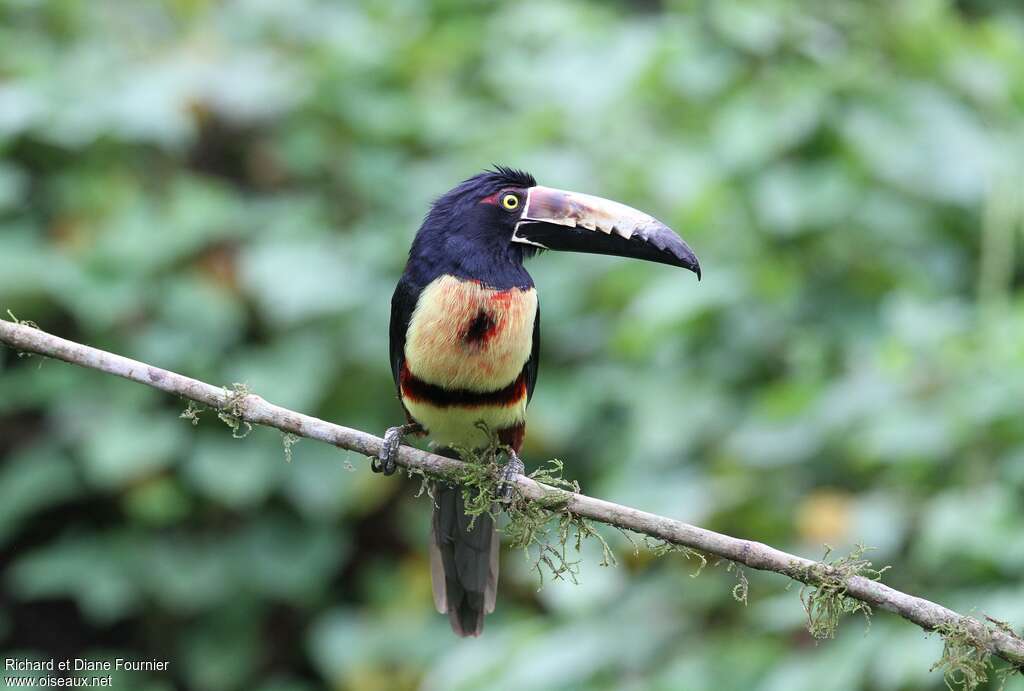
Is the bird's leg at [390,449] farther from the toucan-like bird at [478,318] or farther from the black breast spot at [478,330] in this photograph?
the black breast spot at [478,330]

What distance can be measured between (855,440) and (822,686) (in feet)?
3.46

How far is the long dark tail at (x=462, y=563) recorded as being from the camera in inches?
148

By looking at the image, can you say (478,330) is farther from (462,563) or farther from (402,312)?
(462,563)

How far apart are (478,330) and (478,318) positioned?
0.03 meters

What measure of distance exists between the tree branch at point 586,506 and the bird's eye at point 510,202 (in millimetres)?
789

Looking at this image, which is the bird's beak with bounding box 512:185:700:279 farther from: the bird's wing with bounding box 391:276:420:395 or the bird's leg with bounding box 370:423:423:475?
the bird's leg with bounding box 370:423:423:475

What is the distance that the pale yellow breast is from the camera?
3344 mm

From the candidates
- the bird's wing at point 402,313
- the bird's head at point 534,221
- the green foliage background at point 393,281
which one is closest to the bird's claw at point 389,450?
the bird's wing at point 402,313

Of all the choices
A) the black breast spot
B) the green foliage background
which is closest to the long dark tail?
the black breast spot

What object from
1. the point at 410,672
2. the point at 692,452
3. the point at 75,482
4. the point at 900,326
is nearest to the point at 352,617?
the point at 410,672

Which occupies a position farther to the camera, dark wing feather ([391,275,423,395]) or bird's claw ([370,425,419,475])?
dark wing feather ([391,275,423,395])

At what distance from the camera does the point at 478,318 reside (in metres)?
3.35

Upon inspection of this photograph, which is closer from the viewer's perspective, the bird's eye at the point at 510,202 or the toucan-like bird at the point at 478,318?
the toucan-like bird at the point at 478,318

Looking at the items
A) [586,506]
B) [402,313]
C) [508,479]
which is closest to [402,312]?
[402,313]
